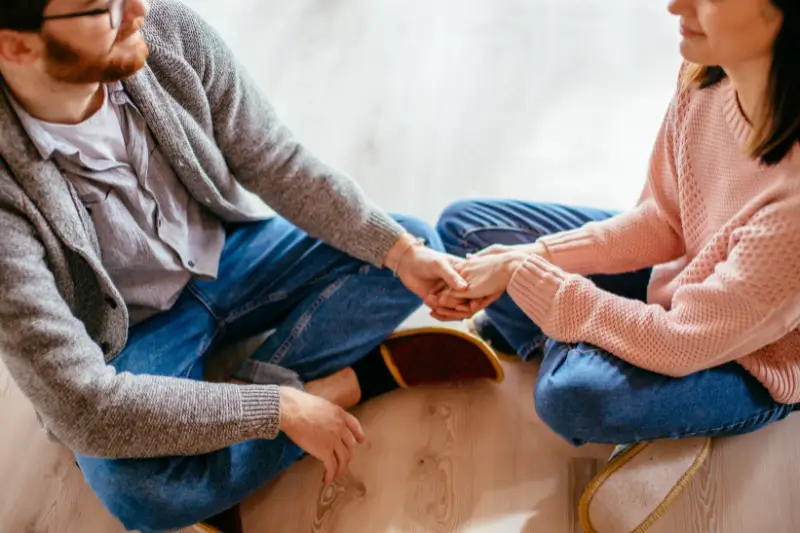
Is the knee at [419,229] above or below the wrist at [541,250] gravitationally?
below

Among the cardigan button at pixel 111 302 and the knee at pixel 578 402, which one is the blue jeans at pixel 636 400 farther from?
the cardigan button at pixel 111 302

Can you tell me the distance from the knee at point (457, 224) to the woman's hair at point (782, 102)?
0.54 m

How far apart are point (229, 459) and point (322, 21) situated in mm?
1306

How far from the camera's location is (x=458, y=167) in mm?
1777

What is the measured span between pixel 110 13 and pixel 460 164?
0.94 meters

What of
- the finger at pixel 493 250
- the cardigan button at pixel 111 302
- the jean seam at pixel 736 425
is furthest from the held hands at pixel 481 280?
the cardigan button at pixel 111 302

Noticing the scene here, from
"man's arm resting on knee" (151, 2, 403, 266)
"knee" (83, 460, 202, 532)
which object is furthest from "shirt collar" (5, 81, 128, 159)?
"knee" (83, 460, 202, 532)

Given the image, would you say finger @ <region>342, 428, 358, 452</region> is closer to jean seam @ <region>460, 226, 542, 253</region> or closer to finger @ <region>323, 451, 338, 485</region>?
finger @ <region>323, 451, 338, 485</region>

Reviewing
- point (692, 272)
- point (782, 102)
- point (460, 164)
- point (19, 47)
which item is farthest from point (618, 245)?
point (19, 47)

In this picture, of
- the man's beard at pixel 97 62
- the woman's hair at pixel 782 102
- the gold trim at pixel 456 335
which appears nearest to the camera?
the woman's hair at pixel 782 102

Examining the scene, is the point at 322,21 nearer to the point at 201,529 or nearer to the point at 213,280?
the point at 213,280

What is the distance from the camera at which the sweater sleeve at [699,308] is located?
3.20 ft

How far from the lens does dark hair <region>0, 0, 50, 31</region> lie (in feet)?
2.97

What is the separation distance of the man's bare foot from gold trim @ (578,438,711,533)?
1.37 ft
